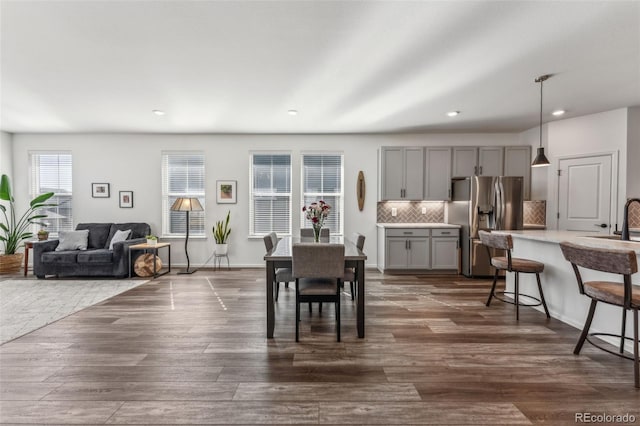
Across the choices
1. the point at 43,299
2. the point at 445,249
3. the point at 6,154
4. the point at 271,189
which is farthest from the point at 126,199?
the point at 445,249

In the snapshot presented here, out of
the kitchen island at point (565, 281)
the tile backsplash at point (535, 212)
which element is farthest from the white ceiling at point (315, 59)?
the kitchen island at point (565, 281)

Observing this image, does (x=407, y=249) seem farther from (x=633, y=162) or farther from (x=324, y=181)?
(x=633, y=162)

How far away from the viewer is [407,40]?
8.30ft

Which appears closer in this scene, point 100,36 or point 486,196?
point 100,36

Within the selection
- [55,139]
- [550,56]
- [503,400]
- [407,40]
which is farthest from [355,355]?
[55,139]

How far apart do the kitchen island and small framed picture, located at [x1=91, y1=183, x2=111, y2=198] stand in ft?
23.1

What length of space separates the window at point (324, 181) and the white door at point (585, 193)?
379cm

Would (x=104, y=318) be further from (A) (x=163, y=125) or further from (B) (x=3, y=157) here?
(B) (x=3, y=157)

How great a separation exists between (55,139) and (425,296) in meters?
7.40

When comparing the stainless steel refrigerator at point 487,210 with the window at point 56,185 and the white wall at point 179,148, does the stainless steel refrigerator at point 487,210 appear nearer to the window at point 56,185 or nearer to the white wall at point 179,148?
the white wall at point 179,148

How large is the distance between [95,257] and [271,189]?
320cm

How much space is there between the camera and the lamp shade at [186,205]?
5305 mm

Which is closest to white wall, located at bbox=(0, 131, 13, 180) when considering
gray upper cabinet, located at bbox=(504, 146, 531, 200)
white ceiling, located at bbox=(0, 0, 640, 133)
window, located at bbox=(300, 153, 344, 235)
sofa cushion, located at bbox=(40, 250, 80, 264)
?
white ceiling, located at bbox=(0, 0, 640, 133)

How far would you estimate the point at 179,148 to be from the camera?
591 centimetres
